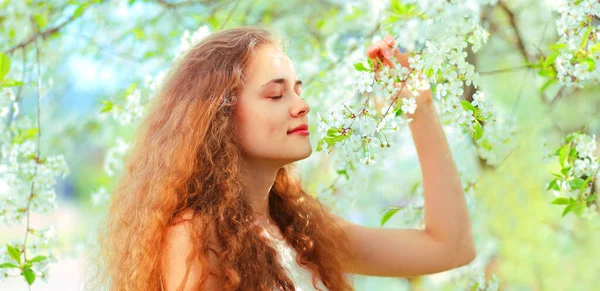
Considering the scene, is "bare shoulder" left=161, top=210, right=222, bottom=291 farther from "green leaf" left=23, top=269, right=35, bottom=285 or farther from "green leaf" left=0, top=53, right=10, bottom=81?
"green leaf" left=0, top=53, right=10, bottom=81

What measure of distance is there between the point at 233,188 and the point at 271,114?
0.16m

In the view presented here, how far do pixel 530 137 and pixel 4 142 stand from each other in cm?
218

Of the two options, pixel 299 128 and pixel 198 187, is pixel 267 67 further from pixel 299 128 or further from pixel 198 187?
pixel 198 187

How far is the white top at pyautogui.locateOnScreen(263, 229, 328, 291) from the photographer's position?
1437 millimetres

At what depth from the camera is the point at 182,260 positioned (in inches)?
49.1

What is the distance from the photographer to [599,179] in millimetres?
1422

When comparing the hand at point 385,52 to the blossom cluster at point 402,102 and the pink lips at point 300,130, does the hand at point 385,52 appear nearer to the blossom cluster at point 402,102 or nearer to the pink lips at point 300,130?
the blossom cluster at point 402,102

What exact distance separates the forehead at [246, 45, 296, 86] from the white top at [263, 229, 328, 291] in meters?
0.31

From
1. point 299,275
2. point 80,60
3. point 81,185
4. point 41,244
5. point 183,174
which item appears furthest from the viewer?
point 81,185

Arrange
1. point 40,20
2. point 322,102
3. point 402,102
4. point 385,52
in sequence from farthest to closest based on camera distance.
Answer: point 40,20 < point 322,102 < point 385,52 < point 402,102

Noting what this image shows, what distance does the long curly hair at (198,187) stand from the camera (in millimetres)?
1311

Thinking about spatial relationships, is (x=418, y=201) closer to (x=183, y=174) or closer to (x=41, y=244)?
(x=183, y=174)

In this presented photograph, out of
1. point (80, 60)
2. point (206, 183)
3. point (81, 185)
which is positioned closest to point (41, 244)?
point (206, 183)

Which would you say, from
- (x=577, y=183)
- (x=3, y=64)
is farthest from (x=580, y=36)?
(x=3, y=64)
